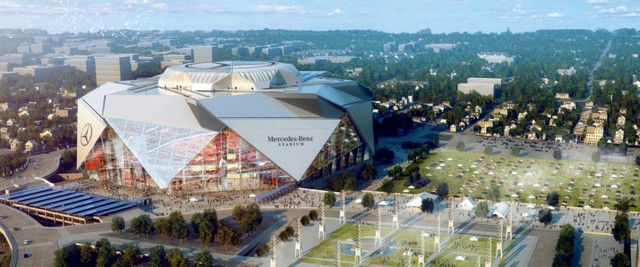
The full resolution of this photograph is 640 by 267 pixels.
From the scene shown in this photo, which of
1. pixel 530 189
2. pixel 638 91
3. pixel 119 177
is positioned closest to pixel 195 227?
pixel 119 177

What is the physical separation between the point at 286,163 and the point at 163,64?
92.6m

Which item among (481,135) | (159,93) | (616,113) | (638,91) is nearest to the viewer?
(159,93)

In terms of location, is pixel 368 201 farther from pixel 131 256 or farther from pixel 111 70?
pixel 111 70

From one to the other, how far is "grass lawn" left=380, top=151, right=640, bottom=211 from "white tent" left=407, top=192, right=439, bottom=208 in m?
3.59

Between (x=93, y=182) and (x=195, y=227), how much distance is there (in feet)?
59.2

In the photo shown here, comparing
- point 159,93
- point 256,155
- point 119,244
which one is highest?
point 159,93

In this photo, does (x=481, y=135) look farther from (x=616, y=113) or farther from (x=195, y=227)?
(x=195, y=227)

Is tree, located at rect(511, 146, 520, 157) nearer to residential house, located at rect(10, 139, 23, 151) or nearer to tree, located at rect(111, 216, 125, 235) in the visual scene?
tree, located at rect(111, 216, 125, 235)

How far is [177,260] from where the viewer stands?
3306 cm

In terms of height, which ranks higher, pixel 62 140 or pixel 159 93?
pixel 159 93

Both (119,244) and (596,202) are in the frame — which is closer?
(119,244)

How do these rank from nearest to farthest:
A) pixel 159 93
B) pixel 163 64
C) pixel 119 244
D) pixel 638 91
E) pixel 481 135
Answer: pixel 119 244 < pixel 159 93 < pixel 481 135 < pixel 638 91 < pixel 163 64

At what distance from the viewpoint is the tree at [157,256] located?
33.6 meters

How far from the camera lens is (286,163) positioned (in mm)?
48719
